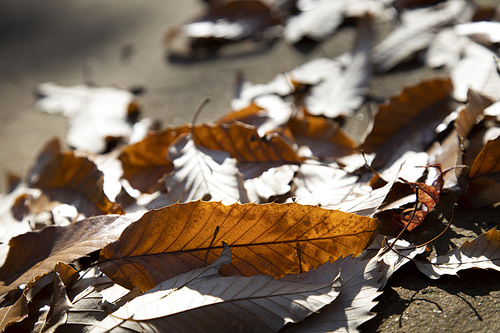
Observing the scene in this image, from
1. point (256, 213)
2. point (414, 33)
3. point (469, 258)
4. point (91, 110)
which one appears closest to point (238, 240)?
point (256, 213)

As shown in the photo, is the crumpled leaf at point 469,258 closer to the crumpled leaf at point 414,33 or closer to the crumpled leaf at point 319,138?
the crumpled leaf at point 319,138

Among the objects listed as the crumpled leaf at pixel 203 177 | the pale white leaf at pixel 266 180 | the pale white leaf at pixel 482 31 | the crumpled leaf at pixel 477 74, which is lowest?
the pale white leaf at pixel 266 180

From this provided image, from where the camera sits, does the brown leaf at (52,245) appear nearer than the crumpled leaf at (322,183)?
Yes

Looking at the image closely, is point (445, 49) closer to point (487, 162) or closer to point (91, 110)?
point (487, 162)

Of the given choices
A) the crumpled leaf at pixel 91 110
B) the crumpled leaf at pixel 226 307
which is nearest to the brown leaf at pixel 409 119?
the crumpled leaf at pixel 226 307

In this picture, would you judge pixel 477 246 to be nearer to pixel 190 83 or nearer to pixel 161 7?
pixel 190 83

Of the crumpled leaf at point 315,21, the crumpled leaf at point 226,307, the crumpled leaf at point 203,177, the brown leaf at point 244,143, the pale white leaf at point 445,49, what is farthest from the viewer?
the crumpled leaf at point 315,21

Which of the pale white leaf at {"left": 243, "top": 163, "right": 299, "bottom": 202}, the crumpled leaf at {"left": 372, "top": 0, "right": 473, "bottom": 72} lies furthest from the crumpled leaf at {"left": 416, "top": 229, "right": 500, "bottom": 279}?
the crumpled leaf at {"left": 372, "top": 0, "right": 473, "bottom": 72}

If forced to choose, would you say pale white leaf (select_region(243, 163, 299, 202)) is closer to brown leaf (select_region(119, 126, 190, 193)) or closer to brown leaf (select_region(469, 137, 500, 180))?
brown leaf (select_region(119, 126, 190, 193))
